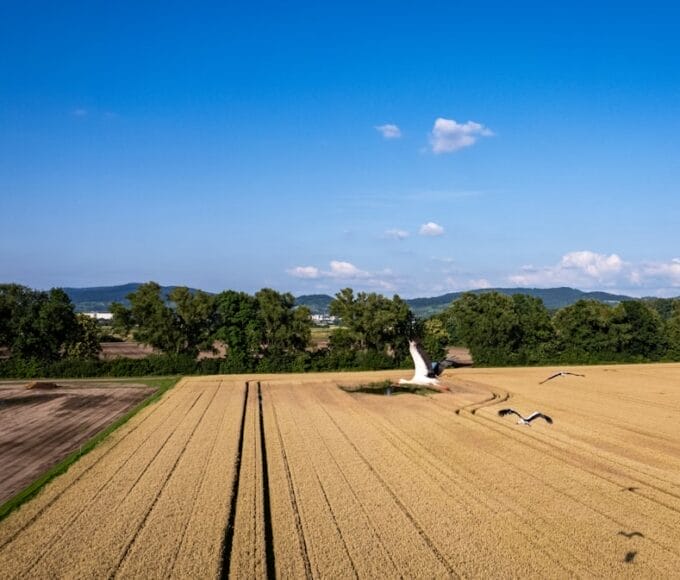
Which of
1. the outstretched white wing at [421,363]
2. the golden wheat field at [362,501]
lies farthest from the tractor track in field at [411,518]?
the outstretched white wing at [421,363]

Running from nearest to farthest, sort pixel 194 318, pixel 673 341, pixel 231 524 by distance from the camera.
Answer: pixel 231 524, pixel 194 318, pixel 673 341

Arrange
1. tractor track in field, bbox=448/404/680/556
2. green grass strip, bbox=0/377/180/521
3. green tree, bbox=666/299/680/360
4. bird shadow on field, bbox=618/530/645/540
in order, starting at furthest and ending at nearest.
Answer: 1. green tree, bbox=666/299/680/360
2. green grass strip, bbox=0/377/180/521
3. tractor track in field, bbox=448/404/680/556
4. bird shadow on field, bbox=618/530/645/540

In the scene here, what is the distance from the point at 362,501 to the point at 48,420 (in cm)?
2680

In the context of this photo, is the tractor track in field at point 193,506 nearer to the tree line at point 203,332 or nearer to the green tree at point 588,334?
the tree line at point 203,332

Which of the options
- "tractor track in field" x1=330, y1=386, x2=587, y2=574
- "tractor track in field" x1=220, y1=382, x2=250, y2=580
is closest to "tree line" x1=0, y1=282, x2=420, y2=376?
"tractor track in field" x1=330, y1=386, x2=587, y2=574

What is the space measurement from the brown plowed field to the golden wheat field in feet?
7.02

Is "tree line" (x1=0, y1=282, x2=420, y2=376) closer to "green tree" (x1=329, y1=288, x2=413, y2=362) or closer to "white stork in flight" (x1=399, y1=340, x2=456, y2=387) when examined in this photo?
"green tree" (x1=329, y1=288, x2=413, y2=362)

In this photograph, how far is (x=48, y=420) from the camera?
36.9 metres

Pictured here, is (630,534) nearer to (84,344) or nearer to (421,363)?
(421,363)

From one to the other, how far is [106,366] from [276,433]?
37714 millimetres

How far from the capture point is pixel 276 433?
30.9 metres

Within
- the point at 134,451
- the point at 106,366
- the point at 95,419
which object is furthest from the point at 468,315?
the point at 134,451

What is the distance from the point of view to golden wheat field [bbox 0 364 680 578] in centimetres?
1448

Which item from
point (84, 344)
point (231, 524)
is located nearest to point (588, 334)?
point (84, 344)
